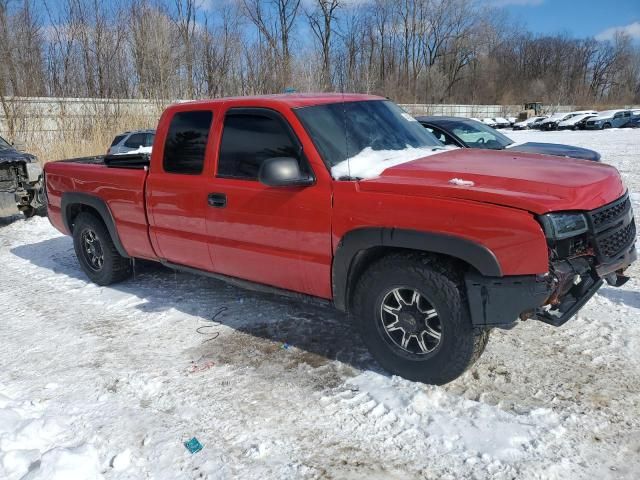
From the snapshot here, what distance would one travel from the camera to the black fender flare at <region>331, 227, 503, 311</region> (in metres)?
2.93

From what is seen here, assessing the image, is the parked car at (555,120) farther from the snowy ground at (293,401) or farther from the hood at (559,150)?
the snowy ground at (293,401)

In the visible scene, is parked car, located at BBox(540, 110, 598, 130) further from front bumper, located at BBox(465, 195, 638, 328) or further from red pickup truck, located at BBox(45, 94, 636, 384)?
front bumper, located at BBox(465, 195, 638, 328)

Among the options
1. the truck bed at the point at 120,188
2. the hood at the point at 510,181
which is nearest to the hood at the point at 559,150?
the hood at the point at 510,181

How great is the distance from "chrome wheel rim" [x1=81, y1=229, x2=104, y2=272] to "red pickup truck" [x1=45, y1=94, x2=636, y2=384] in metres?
1.29

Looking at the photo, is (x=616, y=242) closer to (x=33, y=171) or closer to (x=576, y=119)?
(x=33, y=171)

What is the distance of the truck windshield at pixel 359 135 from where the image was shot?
3.69m

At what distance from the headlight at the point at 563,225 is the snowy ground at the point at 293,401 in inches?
42.2

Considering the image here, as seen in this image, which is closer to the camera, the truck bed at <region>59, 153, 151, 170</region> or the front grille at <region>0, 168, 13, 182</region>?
the truck bed at <region>59, 153, 151, 170</region>

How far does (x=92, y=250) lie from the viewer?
596 centimetres

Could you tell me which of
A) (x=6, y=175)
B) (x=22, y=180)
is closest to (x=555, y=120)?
(x=22, y=180)

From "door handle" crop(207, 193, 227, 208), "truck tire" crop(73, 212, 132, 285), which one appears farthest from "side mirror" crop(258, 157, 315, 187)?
"truck tire" crop(73, 212, 132, 285)

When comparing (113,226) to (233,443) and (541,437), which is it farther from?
(541,437)

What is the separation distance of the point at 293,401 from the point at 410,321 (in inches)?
36.2

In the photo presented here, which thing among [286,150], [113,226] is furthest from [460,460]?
[113,226]
